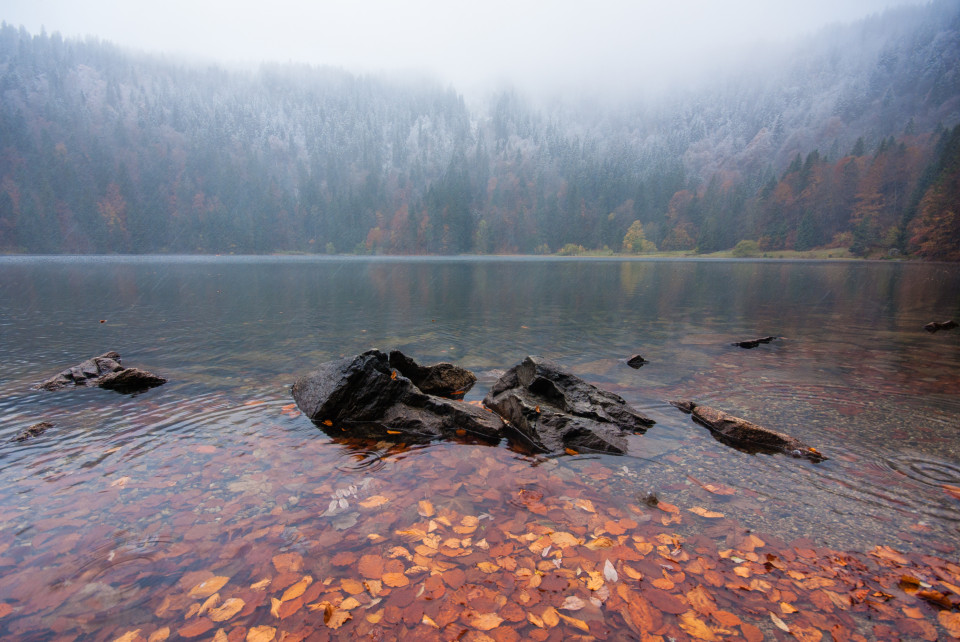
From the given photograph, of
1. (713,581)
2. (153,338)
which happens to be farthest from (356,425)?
(153,338)

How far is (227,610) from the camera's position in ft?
12.5

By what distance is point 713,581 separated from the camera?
416cm

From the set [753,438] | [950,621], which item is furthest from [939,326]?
[950,621]

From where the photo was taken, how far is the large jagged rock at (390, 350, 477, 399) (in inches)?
400

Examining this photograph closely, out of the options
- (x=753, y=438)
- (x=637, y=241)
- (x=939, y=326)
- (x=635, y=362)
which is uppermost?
(x=637, y=241)

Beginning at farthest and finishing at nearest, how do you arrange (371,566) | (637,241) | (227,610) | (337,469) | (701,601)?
(637,241)
(337,469)
(371,566)
(701,601)
(227,610)

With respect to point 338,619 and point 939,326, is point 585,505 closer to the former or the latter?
point 338,619

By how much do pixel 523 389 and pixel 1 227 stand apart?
634ft

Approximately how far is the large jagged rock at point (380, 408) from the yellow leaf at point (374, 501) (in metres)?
2.15

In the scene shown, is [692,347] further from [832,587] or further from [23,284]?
[23,284]

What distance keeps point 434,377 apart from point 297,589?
257 inches

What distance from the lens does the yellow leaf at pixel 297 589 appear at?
3967 mm

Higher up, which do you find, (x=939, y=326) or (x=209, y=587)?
(x=209, y=587)

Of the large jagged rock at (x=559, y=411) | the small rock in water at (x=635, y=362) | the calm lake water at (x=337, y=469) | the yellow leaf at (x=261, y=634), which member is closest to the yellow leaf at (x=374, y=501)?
the calm lake water at (x=337, y=469)
